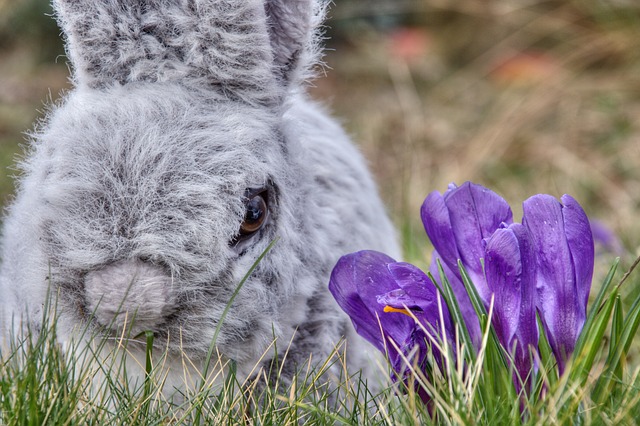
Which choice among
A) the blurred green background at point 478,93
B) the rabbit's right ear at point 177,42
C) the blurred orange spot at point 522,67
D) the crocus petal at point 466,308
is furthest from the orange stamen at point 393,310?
the blurred orange spot at point 522,67

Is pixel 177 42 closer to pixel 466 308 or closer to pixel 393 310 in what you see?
pixel 393 310

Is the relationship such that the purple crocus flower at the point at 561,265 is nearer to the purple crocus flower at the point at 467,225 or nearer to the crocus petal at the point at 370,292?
the purple crocus flower at the point at 467,225

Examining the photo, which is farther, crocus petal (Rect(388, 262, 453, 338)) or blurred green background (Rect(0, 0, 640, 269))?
blurred green background (Rect(0, 0, 640, 269))

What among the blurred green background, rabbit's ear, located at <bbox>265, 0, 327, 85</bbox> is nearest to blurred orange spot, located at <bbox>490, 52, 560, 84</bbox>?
the blurred green background

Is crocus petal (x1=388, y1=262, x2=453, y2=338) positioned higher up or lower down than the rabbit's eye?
lower down

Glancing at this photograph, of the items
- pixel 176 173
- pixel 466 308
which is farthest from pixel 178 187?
pixel 466 308

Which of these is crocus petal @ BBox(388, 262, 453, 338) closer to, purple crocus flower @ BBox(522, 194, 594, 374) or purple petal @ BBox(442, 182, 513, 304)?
purple petal @ BBox(442, 182, 513, 304)
